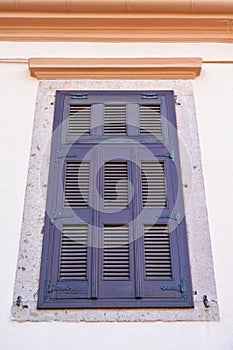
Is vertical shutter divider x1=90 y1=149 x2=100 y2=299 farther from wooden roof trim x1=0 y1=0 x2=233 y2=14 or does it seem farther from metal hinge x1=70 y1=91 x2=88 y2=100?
wooden roof trim x1=0 y1=0 x2=233 y2=14

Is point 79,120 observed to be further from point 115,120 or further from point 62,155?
point 62,155

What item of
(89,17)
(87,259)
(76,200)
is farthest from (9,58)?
(87,259)

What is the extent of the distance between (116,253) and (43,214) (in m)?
0.64

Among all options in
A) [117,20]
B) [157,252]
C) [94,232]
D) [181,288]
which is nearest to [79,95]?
[117,20]

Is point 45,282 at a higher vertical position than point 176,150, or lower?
lower

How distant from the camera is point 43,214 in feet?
13.8

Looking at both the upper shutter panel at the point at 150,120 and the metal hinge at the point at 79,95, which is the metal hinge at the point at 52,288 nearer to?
the upper shutter panel at the point at 150,120

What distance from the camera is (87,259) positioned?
398 centimetres

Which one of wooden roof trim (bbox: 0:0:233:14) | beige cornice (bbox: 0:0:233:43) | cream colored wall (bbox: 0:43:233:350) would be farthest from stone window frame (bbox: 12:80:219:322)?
wooden roof trim (bbox: 0:0:233:14)

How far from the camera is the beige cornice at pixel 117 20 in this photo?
17.5ft

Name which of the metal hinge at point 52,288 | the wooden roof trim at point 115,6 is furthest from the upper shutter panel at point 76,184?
the wooden roof trim at point 115,6

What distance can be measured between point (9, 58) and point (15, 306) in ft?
8.11
